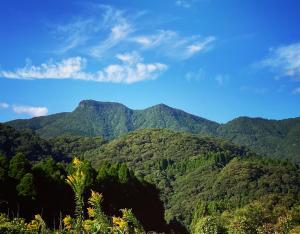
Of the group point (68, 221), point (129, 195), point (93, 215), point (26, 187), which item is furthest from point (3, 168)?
point (93, 215)

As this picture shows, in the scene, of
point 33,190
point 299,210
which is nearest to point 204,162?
point 299,210

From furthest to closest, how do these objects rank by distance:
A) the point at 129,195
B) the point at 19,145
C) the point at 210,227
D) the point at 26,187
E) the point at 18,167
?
the point at 19,145, the point at 129,195, the point at 18,167, the point at 26,187, the point at 210,227

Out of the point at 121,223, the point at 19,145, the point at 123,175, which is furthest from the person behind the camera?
the point at 19,145

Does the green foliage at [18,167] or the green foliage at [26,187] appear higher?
the green foliage at [18,167]

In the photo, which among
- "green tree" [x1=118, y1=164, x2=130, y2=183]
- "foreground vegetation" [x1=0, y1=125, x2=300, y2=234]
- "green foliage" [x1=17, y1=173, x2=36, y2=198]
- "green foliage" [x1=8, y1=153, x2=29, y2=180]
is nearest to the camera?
"foreground vegetation" [x1=0, y1=125, x2=300, y2=234]

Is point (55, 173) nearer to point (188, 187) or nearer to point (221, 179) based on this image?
point (221, 179)

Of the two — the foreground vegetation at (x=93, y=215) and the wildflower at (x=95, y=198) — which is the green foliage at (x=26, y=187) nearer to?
the foreground vegetation at (x=93, y=215)

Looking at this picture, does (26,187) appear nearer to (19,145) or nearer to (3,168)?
(3,168)

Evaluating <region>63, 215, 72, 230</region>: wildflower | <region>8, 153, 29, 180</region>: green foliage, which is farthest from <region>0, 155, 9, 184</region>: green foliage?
<region>63, 215, 72, 230</region>: wildflower

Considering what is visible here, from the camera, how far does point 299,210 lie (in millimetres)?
85875

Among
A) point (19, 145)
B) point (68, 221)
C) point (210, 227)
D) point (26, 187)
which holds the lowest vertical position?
point (210, 227)

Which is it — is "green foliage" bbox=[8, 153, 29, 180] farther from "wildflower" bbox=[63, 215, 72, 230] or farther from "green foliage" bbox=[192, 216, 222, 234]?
"wildflower" bbox=[63, 215, 72, 230]

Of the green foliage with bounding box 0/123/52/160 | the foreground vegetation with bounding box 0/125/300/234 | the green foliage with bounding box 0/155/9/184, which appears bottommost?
the foreground vegetation with bounding box 0/125/300/234

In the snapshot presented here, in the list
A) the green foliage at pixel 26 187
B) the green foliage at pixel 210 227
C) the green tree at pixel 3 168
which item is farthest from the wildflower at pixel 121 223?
the green foliage at pixel 26 187
